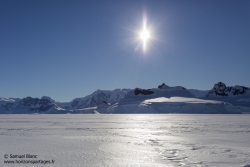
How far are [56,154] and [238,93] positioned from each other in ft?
503

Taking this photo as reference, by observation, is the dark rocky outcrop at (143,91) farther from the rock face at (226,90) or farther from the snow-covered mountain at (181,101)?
the rock face at (226,90)

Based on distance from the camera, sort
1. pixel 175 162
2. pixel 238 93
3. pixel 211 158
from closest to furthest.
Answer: pixel 175 162, pixel 211 158, pixel 238 93

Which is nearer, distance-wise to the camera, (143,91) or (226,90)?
(226,90)

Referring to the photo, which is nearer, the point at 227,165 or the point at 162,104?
the point at 227,165

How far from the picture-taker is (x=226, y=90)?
146 m

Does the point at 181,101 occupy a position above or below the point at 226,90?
below

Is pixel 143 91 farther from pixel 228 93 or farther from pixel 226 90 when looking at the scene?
pixel 228 93

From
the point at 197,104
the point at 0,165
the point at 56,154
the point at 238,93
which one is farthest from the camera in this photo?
the point at 238,93

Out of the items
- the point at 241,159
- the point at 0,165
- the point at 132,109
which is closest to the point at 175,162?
the point at 241,159

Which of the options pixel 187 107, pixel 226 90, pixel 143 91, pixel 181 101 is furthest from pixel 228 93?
pixel 187 107

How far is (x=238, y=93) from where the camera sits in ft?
472

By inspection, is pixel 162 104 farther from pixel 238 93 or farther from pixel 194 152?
pixel 194 152

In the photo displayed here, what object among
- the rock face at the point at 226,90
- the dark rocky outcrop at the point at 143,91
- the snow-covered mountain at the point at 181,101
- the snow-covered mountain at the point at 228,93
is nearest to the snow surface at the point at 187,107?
the snow-covered mountain at the point at 181,101

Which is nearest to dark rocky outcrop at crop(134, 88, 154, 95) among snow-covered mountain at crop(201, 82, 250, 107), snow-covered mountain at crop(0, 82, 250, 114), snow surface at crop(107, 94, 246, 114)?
snow-covered mountain at crop(0, 82, 250, 114)
